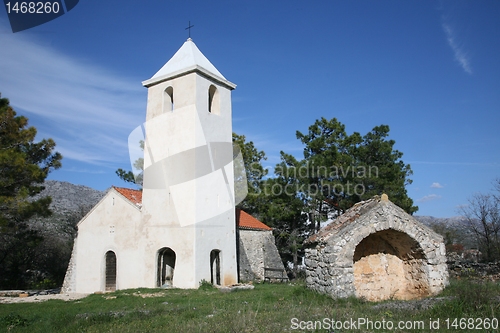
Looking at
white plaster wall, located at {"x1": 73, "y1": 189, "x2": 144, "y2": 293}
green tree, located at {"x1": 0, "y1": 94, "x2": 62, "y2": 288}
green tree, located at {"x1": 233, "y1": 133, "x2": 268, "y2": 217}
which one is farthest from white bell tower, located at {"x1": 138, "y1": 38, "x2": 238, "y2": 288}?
green tree, located at {"x1": 233, "y1": 133, "x2": 268, "y2": 217}

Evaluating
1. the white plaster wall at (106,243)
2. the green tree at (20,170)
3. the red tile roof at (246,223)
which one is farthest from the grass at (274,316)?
the red tile roof at (246,223)

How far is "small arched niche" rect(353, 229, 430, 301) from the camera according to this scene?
409 inches

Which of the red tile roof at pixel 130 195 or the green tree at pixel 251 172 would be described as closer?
the red tile roof at pixel 130 195

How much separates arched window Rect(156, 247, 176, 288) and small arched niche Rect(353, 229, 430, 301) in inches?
405

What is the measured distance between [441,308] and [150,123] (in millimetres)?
15682

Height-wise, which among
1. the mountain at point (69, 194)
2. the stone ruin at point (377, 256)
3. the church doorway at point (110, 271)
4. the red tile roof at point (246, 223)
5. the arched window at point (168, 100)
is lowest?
the church doorway at point (110, 271)

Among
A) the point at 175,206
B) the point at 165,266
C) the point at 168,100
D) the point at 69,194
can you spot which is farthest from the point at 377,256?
the point at 69,194

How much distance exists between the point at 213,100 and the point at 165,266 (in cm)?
876

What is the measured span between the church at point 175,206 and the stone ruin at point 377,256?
8245mm

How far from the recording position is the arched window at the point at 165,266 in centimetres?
1811

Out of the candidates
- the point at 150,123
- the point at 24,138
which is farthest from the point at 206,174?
the point at 24,138

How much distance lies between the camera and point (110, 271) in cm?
1953

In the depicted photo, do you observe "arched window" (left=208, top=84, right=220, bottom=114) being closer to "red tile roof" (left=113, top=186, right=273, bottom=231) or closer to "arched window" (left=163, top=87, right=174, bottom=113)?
"arched window" (left=163, top=87, right=174, bottom=113)

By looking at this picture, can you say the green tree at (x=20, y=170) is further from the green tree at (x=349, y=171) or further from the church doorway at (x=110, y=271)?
the green tree at (x=349, y=171)
